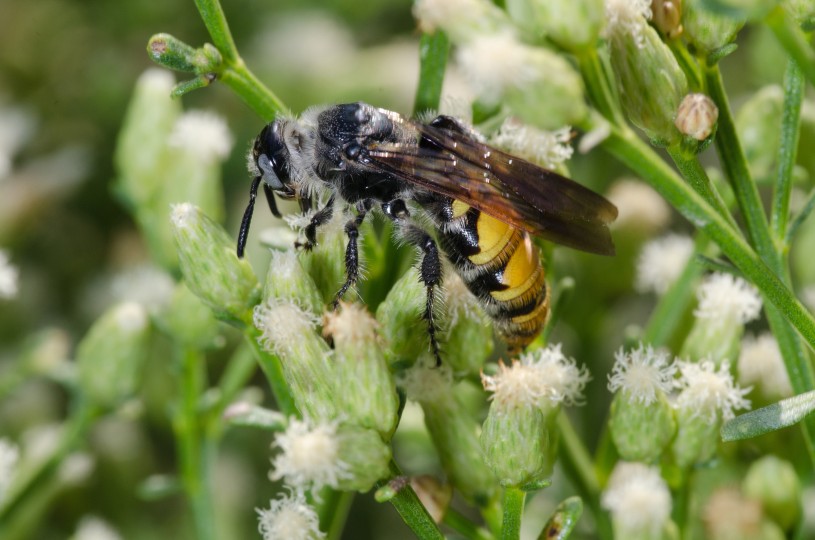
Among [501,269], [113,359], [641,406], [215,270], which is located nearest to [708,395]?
[641,406]

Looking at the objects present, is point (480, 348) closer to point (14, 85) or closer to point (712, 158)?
point (712, 158)

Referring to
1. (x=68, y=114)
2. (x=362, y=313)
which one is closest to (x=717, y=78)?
(x=362, y=313)

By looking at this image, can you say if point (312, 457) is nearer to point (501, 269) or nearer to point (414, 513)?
point (414, 513)

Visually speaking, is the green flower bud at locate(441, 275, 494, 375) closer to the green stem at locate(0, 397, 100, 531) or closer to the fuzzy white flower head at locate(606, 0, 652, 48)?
the fuzzy white flower head at locate(606, 0, 652, 48)

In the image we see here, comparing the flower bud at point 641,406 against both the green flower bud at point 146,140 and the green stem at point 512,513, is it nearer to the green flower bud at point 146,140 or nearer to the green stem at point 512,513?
the green stem at point 512,513

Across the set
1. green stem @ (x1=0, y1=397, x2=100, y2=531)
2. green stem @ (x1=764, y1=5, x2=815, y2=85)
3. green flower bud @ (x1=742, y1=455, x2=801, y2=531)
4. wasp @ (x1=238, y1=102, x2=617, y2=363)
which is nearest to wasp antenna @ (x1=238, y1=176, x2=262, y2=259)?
wasp @ (x1=238, y1=102, x2=617, y2=363)
